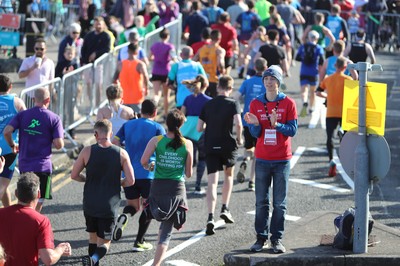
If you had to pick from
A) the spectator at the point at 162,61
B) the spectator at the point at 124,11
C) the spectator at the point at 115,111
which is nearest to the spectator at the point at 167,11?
the spectator at the point at 124,11

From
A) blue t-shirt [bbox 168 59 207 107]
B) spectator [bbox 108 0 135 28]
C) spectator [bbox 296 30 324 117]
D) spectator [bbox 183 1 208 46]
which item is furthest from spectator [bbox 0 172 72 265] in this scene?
spectator [bbox 108 0 135 28]

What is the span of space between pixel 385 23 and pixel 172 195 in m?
22.4

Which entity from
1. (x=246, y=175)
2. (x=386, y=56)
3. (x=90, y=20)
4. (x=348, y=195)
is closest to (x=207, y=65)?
(x=246, y=175)

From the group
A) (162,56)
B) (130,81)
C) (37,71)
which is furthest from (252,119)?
(162,56)

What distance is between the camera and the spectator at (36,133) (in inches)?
537

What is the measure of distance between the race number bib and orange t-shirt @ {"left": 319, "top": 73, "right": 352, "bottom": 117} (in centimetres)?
552

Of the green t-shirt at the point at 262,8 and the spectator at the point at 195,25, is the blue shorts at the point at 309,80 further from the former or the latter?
the green t-shirt at the point at 262,8

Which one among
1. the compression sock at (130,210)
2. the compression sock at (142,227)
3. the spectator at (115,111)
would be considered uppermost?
the spectator at (115,111)

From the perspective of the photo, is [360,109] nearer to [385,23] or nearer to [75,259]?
[75,259]

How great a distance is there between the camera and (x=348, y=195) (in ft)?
54.8

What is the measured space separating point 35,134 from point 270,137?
293 centimetres

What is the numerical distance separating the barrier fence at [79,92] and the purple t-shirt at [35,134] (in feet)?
11.6

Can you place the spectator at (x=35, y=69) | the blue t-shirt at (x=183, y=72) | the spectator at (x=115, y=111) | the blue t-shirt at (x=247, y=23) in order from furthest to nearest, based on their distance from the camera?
the blue t-shirt at (x=247, y=23) < the blue t-shirt at (x=183, y=72) < the spectator at (x=35, y=69) < the spectator at (x=115, y=111)

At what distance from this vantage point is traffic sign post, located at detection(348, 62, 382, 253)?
12.0 metres
